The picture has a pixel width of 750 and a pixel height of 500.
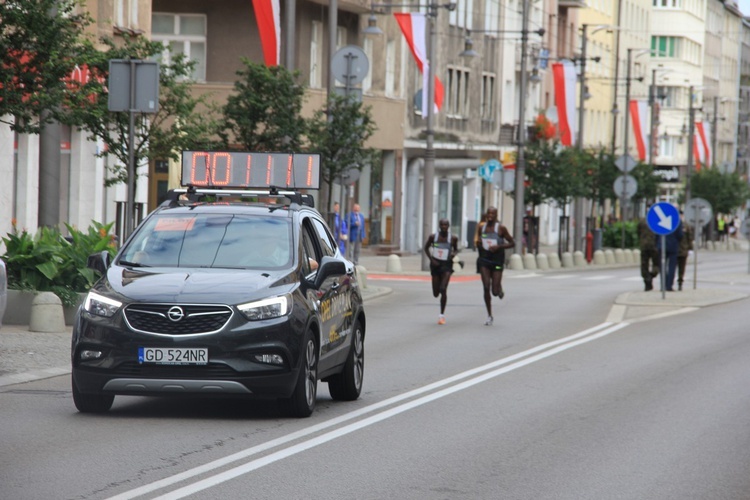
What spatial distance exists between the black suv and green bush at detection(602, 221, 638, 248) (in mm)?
57533

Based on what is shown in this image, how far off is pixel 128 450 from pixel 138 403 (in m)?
2.90

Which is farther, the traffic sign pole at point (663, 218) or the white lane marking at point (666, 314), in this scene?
the traffic sign pole at point (663, 218)

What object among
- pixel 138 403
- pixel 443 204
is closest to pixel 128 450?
pixel 138 403

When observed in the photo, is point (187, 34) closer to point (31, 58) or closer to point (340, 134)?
point (340, 134)

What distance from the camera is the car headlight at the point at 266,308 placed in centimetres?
1162

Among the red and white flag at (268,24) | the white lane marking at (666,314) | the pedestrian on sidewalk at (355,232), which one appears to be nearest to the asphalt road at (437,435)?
the white lane marking at (666,314)

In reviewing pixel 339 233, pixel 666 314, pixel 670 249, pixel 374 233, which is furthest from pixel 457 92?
pixel 666 314

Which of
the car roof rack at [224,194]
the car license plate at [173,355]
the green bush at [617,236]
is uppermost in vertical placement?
the car roof rack at [224,194]

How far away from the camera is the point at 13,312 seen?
20453 mm

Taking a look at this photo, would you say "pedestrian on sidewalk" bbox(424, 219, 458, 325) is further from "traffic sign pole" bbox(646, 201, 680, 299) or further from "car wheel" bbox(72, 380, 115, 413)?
"car wheel" bbox(72, 380, 115, 413)

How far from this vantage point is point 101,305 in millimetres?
11703

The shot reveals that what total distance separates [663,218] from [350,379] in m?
18.5

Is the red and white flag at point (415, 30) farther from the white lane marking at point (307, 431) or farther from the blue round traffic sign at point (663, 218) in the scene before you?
the white lane marking at point (307, 431)

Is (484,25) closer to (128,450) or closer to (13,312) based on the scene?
(13,312)
